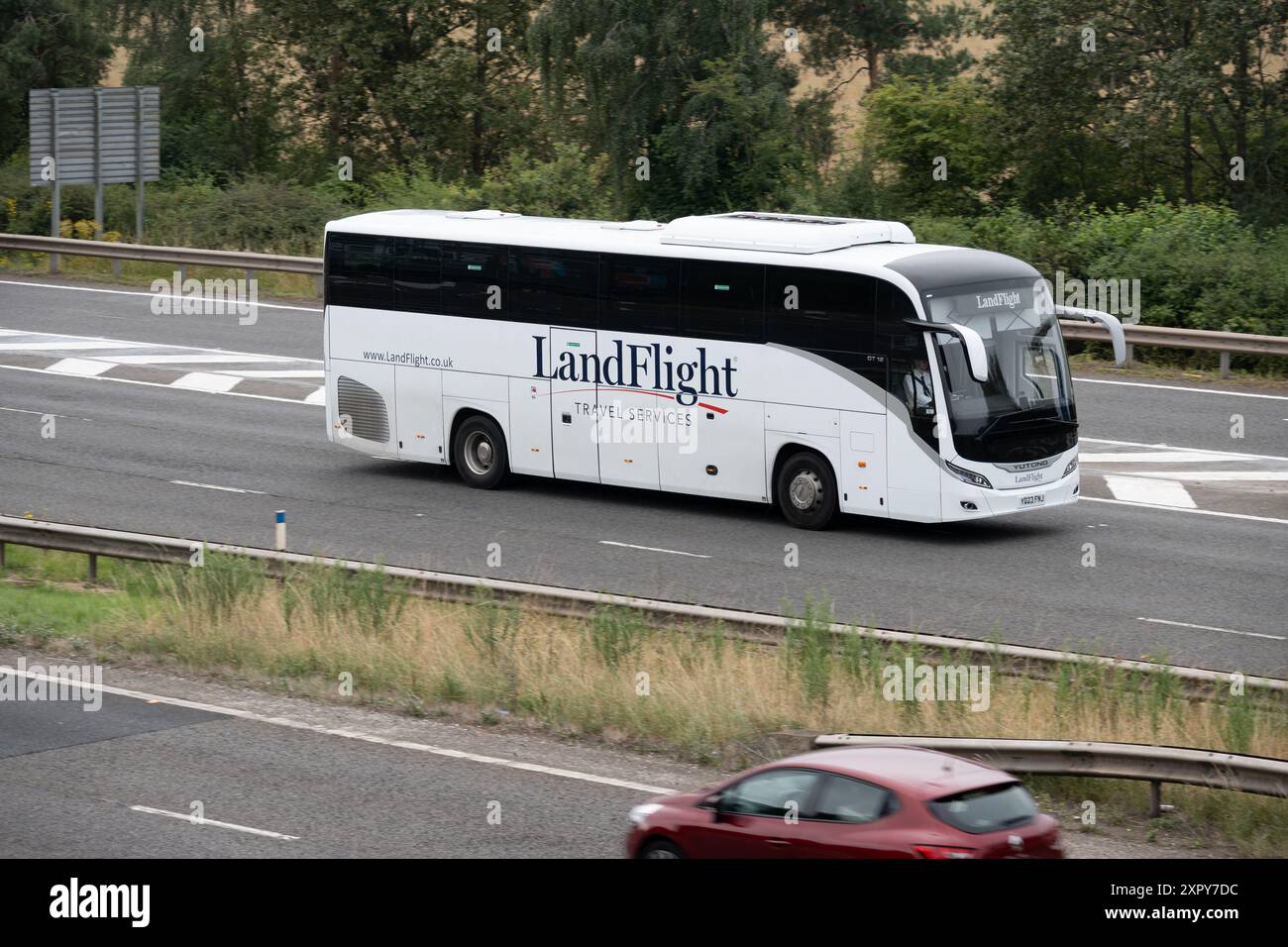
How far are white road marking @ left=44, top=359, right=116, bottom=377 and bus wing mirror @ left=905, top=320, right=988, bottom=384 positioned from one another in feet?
52.7

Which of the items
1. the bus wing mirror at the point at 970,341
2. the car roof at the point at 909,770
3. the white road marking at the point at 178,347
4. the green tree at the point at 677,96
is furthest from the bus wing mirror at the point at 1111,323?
the green tree at the point at 677,96

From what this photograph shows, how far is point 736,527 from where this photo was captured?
831 inches

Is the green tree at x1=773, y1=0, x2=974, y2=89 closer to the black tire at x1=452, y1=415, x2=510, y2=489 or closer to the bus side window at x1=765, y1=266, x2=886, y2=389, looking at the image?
the black tire at x1=452, y1=415, x2=510, y2=489

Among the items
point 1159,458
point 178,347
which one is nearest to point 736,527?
point 1159,458

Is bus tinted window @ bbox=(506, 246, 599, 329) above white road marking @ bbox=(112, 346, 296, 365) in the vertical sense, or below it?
above

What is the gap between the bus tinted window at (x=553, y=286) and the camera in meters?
22.1

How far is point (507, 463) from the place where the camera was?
906 inches

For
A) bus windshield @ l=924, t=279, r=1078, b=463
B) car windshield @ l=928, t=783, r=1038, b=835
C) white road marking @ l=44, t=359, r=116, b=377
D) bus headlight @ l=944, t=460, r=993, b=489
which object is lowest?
car windshield @ l=928, t=783, r=1038, b=835

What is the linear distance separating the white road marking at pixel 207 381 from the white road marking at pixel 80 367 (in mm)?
1587

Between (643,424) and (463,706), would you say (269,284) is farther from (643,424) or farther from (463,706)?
(463,706)

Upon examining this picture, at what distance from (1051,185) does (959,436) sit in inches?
876

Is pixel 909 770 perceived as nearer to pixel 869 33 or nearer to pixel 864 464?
pixel 864 464

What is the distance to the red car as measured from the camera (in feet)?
29.2

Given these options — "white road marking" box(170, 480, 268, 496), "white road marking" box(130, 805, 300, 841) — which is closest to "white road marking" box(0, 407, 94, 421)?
"white road marking" box(170, 480, 268, 496)
